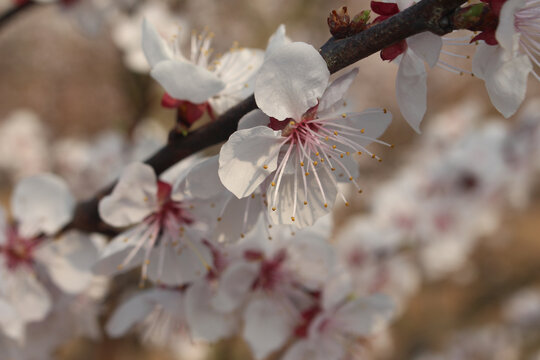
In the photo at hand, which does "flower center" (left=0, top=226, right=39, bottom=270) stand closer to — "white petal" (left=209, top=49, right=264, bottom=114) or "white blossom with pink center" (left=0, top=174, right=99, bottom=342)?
"white blossom with pink center" (left=0, top=174, right=99, bottom=342)

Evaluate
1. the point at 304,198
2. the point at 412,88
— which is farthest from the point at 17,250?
the point at 412,88

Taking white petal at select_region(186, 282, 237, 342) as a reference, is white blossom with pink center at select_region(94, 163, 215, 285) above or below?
above

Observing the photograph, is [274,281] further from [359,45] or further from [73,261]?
[359,45]

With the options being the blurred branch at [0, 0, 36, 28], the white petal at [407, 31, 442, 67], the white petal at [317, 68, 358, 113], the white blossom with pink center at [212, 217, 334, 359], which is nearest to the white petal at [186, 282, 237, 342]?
the white blossom with pink center at [212, 217, 334, 359]

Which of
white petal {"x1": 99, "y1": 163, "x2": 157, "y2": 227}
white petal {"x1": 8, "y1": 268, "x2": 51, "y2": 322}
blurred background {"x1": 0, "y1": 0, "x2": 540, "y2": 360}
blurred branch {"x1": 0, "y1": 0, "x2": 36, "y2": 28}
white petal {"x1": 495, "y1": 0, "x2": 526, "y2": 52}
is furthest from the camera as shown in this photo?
blurred background {"x1": 0, "y1": 0, "x2": 540, "y2": 360}

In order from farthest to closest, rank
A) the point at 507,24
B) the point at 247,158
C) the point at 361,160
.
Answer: the point at 361,160 → the point at 247,158 → the point at 507,24

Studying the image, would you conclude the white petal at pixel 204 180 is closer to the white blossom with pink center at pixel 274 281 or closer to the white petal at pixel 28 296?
the white blossom with pink center at pixel 274 281
